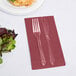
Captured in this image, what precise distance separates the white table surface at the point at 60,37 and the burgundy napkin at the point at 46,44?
0.02m

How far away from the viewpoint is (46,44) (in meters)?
0.81

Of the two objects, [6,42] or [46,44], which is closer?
[6,42]

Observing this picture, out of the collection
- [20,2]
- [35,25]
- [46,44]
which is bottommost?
[46,44]

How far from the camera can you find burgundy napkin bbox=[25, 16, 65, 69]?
764 mm

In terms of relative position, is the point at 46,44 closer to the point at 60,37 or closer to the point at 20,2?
the point at 60,37

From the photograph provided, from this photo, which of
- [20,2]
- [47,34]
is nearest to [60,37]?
[47,34]

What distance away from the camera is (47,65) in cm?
75

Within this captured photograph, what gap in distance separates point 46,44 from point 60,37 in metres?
0.09

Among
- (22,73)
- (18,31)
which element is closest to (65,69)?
(22,73)

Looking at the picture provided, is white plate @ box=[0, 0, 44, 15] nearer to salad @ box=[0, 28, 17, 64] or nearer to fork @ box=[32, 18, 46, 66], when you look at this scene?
fork @ box=[32, 18, 46, 66]

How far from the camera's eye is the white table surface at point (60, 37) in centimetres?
74

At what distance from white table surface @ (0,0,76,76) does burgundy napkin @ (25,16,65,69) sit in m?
0.02

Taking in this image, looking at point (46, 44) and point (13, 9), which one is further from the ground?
point (13, 9)

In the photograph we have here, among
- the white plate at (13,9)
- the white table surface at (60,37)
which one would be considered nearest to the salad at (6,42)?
the white table surface at (60,37)
